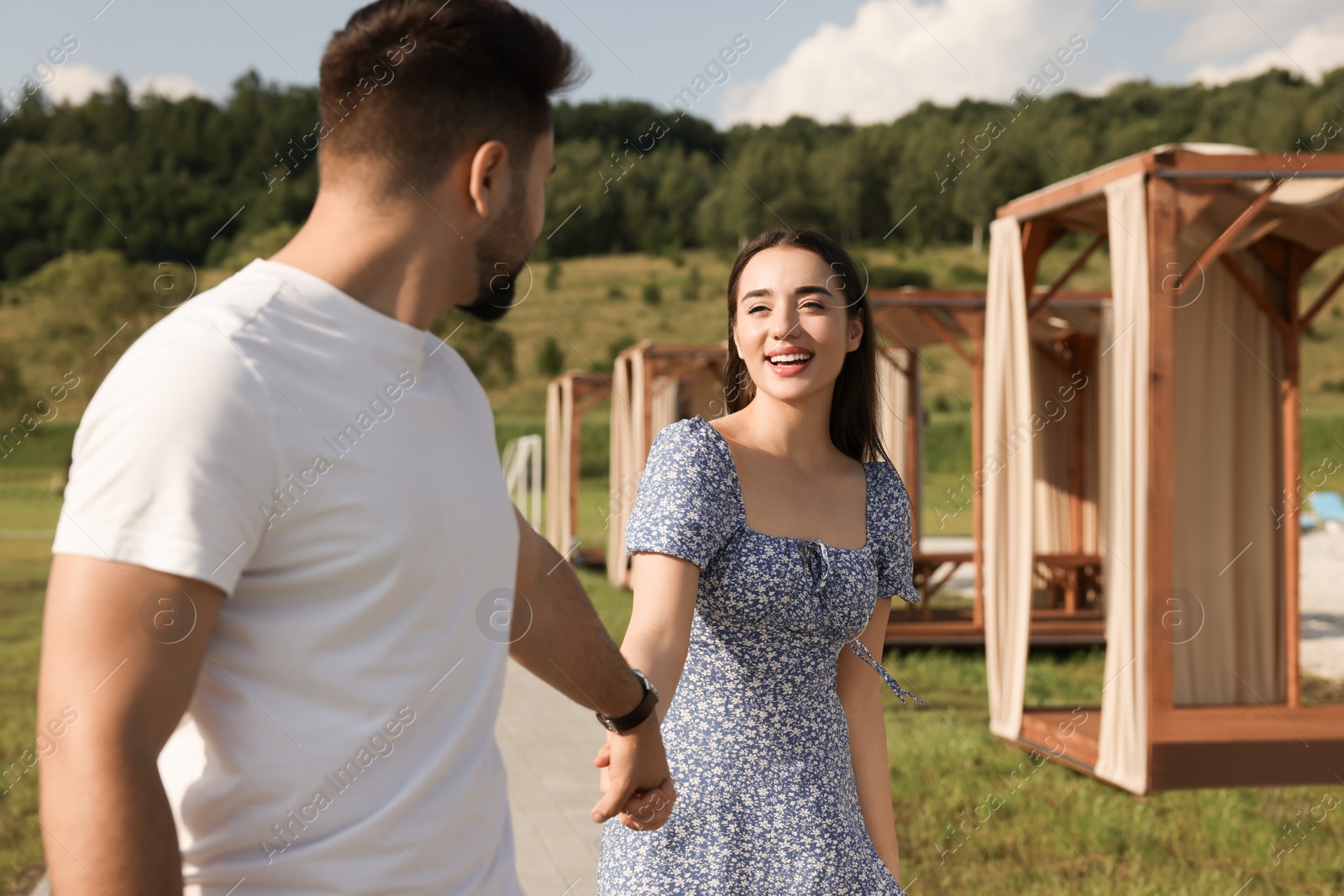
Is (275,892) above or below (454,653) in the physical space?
below

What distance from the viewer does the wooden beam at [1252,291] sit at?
6.76 m

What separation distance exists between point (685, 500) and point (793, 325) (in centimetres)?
43

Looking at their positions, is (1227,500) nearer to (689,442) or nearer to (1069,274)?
(1069,274)

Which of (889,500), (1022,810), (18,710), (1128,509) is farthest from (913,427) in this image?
(889,500)

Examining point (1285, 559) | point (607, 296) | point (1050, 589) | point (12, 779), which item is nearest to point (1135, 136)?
point (607, 296)

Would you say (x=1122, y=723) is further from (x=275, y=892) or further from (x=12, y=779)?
(x=12, y=779)

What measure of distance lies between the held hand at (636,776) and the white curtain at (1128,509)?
4263 millimetres

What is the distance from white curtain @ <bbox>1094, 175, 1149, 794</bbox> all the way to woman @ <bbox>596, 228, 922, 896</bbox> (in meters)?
3.54

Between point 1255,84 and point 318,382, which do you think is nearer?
point 318,382

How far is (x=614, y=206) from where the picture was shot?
238 feet

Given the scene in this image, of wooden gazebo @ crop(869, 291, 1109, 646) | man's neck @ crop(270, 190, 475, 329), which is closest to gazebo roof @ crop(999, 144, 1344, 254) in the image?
wooden gazebo @ crop(869, 291, 1109, 646)

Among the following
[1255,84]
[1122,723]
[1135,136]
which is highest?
[1255,84]

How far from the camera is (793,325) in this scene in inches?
87.7

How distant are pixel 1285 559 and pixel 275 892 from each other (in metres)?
7.01
